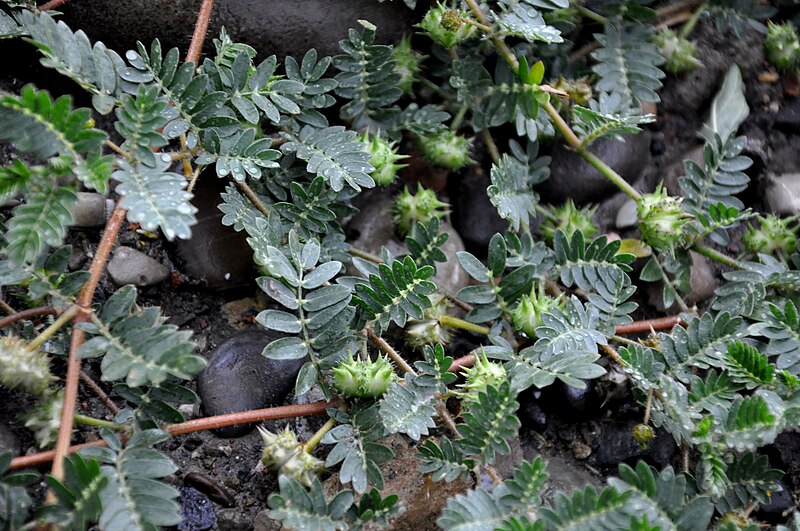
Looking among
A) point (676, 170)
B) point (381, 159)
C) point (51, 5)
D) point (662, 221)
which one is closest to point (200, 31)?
point (51, 5)

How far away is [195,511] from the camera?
2092 mm

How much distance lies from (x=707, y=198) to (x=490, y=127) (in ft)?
2.57

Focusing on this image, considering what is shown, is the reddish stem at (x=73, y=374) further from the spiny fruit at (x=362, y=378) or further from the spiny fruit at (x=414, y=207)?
the spiny fruit at (x=414, y=207)

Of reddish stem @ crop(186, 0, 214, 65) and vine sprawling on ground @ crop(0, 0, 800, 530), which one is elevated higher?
reddish stem @ crop(186, 0, 214, 65)

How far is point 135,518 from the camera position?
1610mm

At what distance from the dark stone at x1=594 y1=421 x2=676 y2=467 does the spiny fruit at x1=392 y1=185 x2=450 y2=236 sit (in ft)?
2.95

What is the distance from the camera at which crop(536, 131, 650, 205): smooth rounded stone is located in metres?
2.69

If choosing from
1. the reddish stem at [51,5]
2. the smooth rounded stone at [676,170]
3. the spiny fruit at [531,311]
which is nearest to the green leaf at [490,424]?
the spiny fruit at [531,311]

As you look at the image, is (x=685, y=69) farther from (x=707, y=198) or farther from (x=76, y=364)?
(x=76, y=364)

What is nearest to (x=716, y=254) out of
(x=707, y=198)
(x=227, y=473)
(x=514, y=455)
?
(x=707, y=198)

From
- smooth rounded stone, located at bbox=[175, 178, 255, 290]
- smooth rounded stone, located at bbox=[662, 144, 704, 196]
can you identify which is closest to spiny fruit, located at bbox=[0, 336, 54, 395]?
smooth rounded stone, located at bbox=[175, 178, 255, 290]

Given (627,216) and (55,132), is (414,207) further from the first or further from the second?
(55,132)

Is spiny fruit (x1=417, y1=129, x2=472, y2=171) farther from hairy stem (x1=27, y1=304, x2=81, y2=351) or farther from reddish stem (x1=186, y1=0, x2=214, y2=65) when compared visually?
hairy stem (x1=27, y1=304, x2=81, y2=351)

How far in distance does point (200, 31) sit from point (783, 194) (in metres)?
2.03
